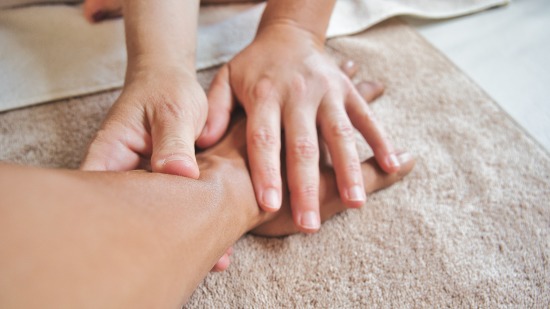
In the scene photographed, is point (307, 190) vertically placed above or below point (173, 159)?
below

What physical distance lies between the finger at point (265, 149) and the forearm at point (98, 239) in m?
0.15

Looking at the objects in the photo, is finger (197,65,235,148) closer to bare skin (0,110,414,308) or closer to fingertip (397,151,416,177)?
bare skin (0,110,414,308)

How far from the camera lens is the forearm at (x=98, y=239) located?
34 centimetres

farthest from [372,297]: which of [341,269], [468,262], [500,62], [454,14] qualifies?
[454,14]

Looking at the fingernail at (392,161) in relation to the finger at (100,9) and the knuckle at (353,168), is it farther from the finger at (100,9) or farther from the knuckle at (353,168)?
the finger at (100,9)

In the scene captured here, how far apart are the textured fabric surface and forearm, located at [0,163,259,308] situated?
0.56 feet

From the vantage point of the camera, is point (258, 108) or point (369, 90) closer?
point (258, 108)

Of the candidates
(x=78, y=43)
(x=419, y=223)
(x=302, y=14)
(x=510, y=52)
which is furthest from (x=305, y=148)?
(x=510, y=52)

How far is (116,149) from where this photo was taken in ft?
2.05

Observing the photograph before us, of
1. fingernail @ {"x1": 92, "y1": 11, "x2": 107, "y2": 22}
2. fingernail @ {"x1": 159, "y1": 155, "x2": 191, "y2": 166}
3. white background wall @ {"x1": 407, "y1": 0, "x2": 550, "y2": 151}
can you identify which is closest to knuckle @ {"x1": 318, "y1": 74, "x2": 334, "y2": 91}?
fingernail @ {"x1": 159, "y1": 155, "x2": 191, "y2": 166}

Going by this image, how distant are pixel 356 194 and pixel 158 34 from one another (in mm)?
465

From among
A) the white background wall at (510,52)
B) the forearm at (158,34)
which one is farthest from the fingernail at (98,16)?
the white background wall at (510,52)

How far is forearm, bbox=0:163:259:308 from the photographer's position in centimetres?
34

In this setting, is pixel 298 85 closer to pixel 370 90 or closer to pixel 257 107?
pixel 257 107
